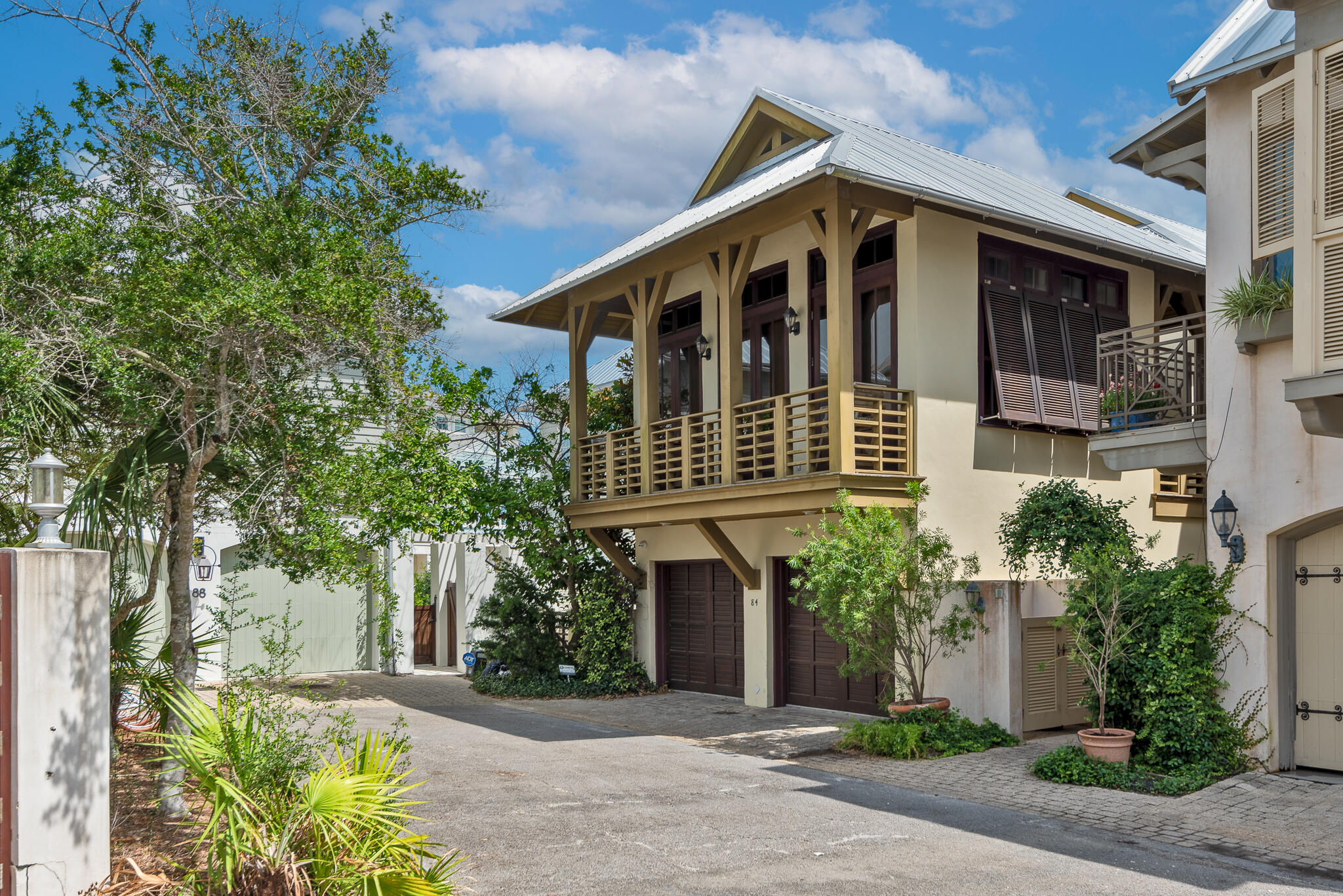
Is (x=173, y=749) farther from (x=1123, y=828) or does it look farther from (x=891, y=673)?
(x=891, y=673)

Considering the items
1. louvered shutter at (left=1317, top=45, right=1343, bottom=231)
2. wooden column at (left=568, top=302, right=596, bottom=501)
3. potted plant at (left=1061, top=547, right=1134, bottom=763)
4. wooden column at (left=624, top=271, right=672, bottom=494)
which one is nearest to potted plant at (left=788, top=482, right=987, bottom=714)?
potted plant at (left=1061, top=547, right=1134, bottom=763)

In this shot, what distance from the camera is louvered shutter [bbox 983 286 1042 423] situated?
13891 mm

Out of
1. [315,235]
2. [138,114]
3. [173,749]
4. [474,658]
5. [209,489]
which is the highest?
[138,114]

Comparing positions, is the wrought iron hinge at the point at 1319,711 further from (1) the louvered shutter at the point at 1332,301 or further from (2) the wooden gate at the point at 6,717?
(2) the wooden gate at the point at 6,717

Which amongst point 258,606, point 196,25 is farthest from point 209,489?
point 258,606

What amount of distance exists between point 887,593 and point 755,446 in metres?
2.75

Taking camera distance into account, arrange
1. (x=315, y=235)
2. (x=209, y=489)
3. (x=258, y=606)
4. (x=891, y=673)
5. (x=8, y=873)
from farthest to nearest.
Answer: (x=258, y=606)
(x=891, y=673)
(x=209, y=489)
(x=315, y=235)
(x=8, y=873)

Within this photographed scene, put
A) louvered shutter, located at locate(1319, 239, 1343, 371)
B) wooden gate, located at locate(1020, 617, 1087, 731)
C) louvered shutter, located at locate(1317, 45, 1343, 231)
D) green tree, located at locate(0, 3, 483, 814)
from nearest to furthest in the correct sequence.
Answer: green tree, located at locate(0, 3, 483, 814)
louvered shutter, located at locate(1319, 239, 1343, 371)
louvered shutter, located at locate(1317, 45, 1343, 231)
wooden gate, located at locate(1020, 617, 1087, 731)

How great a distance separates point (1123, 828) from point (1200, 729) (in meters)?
2.00

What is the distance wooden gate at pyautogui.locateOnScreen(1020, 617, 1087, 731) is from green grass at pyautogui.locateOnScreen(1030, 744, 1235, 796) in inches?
70.0

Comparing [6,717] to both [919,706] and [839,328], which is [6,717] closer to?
[919,706]

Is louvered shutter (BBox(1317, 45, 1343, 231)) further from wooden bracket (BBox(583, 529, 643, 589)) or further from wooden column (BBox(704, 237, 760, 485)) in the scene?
wooden bracket (BBox(583, 529, 643, 589))

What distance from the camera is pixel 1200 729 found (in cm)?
960

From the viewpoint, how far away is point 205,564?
1767 centimetres
